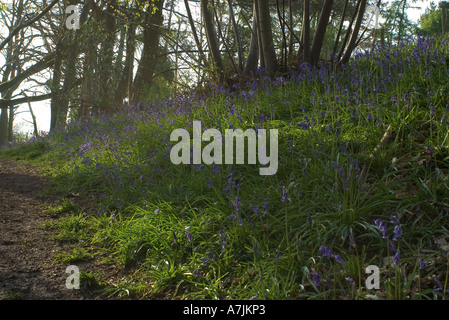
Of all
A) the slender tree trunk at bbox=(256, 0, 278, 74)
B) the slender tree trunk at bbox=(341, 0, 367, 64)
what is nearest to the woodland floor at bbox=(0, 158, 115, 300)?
the slender tree trunk at bbox=(256, 0, 278, 74)

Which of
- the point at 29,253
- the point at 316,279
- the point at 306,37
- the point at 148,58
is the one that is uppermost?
the point at 148,58

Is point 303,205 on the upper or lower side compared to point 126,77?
lower

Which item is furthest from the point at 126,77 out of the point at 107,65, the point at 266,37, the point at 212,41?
the point at 266,37

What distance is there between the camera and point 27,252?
2.98 metres

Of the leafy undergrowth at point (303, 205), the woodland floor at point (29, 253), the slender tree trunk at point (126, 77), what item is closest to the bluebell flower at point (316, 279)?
the leafy undergrowth at point (303, 205)

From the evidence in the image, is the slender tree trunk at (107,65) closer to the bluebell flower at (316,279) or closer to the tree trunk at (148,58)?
the tree trunk at (148,58)

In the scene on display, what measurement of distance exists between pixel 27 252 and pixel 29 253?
3 cm

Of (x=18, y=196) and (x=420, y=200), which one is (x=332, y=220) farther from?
(x=18, y=196)

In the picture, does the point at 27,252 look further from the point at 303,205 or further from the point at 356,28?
the point at 356,28

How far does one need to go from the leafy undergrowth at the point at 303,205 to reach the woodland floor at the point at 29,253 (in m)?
0.19

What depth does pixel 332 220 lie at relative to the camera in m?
2.54
